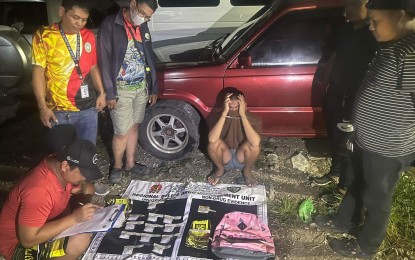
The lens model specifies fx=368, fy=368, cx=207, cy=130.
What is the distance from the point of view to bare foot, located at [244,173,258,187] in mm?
3598

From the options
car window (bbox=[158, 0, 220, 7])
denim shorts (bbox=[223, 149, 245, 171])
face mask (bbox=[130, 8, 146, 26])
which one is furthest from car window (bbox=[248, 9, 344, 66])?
car window (bbox=[158, 0, 220, 7])

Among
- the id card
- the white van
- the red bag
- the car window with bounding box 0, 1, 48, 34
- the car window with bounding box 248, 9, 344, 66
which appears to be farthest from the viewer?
the white van

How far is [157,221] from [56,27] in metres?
1.74

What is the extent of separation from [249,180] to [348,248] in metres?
1.11

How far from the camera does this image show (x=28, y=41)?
5305 mm

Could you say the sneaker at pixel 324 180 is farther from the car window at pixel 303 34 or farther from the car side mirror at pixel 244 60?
the car side mirror at pixel 244 60

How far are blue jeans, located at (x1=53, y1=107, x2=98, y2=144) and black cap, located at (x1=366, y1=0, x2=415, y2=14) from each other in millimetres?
2285

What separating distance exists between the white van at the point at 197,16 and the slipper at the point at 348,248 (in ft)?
12.5

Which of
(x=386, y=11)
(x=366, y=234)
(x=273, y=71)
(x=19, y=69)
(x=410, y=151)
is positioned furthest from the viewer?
(x=19, y=69)

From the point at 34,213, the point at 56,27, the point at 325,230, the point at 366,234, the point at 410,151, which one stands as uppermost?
the point at 56,27

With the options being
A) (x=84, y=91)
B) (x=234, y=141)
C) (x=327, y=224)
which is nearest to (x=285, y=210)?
(x=327, y=224)

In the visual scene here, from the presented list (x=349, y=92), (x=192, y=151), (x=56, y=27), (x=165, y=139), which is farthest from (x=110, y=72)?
(x=349, y=92)

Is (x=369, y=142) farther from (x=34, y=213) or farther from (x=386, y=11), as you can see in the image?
(x=34, y=213)

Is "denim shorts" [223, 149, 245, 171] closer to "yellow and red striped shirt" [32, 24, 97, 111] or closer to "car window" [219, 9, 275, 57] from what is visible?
"car window" [219, 9, 275, 57]
